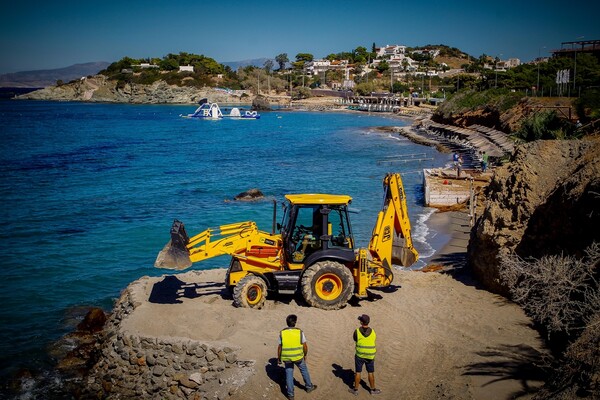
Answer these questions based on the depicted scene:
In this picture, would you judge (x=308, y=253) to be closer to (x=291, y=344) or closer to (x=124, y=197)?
(x=291, y=344)

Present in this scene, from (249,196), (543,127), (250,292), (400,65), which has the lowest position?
(249,196)

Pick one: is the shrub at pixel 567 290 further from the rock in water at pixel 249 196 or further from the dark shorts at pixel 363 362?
the rock in water at pixel 249 196

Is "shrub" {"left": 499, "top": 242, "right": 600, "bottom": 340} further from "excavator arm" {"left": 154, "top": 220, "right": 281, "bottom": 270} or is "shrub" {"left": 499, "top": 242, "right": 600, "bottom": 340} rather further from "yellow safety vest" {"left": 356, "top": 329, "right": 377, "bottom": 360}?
"excavator arm" {"left": 154, "top": 220, "right": 281, "bottom": 270}

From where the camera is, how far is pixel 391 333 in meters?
10.6

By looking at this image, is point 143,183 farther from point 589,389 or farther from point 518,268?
point 589,389

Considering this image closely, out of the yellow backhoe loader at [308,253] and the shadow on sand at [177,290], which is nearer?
the yellow backhoe loader at [308,253]

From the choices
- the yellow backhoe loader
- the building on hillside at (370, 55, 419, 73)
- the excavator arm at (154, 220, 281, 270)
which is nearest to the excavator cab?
the yellow backhoe loader

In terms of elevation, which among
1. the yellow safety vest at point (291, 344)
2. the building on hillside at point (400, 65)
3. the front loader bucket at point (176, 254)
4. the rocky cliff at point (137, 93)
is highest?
the building on hillside at point (400, 65)

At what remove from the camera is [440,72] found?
18275cm

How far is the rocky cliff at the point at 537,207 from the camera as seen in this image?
10258mm

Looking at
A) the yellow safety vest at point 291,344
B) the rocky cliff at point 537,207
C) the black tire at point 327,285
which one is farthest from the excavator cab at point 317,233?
the rocky cliff at point 537,207

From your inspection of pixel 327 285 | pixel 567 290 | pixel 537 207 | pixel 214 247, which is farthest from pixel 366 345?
pixel 537 207

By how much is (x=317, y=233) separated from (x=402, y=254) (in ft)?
7.36

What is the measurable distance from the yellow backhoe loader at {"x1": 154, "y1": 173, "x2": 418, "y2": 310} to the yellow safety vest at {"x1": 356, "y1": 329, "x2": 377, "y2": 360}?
10.2 ft
